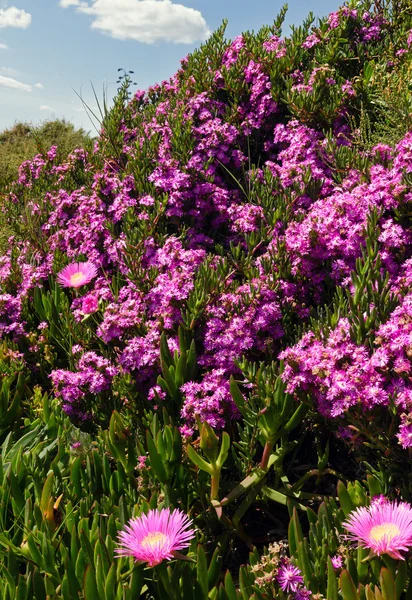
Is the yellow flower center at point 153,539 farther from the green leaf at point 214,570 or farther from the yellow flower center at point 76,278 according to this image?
the yellow flower center at point 76,278

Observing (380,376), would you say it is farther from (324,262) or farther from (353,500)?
(324,262)

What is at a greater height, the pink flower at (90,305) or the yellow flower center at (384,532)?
the pink flower at (90,305)

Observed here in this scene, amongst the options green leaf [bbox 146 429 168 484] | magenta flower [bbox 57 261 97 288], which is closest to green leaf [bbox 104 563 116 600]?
green leaf [bbox 146 429 168 484]

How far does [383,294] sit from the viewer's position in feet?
7.74

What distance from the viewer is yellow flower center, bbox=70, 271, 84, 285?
3537mm

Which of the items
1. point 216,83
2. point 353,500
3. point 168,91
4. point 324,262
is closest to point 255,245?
point 324,262

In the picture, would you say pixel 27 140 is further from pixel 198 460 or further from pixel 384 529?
pixel 384 529

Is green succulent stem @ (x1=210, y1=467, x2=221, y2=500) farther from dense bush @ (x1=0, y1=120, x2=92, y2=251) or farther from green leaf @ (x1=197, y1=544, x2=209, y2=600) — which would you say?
dense bush @ (x1=0, y1=120, x2=92, y2=251)

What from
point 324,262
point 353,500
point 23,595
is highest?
point 324,262

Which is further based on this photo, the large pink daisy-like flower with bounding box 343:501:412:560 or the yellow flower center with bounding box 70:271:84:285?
the yellow flower center with bounding box 70:271:84:285

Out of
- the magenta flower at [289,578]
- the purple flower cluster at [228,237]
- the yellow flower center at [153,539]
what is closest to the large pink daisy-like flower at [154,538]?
the yellow flower center at [153,539]

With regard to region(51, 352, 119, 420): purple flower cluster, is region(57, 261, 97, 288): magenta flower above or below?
above

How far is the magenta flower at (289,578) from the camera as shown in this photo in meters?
1.68

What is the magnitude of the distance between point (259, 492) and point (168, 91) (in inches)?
196
